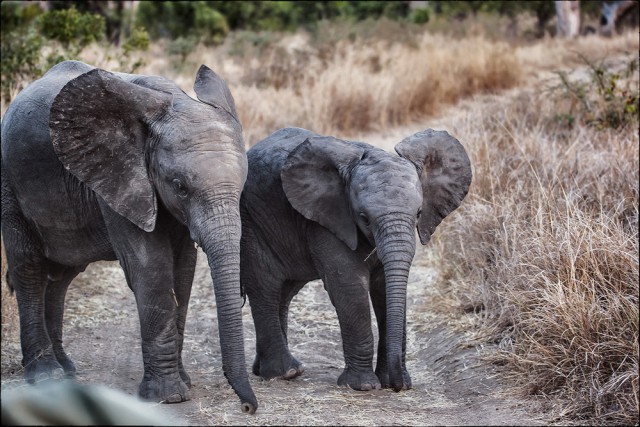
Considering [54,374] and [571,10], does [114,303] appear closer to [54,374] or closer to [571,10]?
[54,374]

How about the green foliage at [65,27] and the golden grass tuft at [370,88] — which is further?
the golden grass tuft at [370,88]

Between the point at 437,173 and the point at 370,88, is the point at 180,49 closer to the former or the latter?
the point at 370,88

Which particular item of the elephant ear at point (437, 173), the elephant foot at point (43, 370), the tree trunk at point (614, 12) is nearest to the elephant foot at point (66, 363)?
the elephant foot at point (43, 370)

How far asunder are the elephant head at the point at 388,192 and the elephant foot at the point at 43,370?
1.67 metres

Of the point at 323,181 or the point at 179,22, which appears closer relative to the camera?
the point at 323,181

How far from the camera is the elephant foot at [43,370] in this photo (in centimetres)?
568

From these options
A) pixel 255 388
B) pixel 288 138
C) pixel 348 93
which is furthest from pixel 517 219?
pixel 348 93

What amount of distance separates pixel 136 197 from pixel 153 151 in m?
0.25

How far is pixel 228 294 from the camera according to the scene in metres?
4.71

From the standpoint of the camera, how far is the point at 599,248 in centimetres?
561

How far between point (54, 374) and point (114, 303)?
2037 mm

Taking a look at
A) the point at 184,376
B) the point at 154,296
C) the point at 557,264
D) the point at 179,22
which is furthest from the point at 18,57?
the point at 179,22

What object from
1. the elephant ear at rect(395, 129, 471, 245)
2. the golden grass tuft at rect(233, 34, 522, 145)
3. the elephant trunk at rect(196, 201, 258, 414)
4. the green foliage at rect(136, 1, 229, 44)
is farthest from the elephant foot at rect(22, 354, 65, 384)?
the green foliage at rect(136, 1, 229, 44)

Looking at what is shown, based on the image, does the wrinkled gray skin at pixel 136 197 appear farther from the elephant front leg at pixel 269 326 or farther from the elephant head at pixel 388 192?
the elephant head at pixel 388 192
